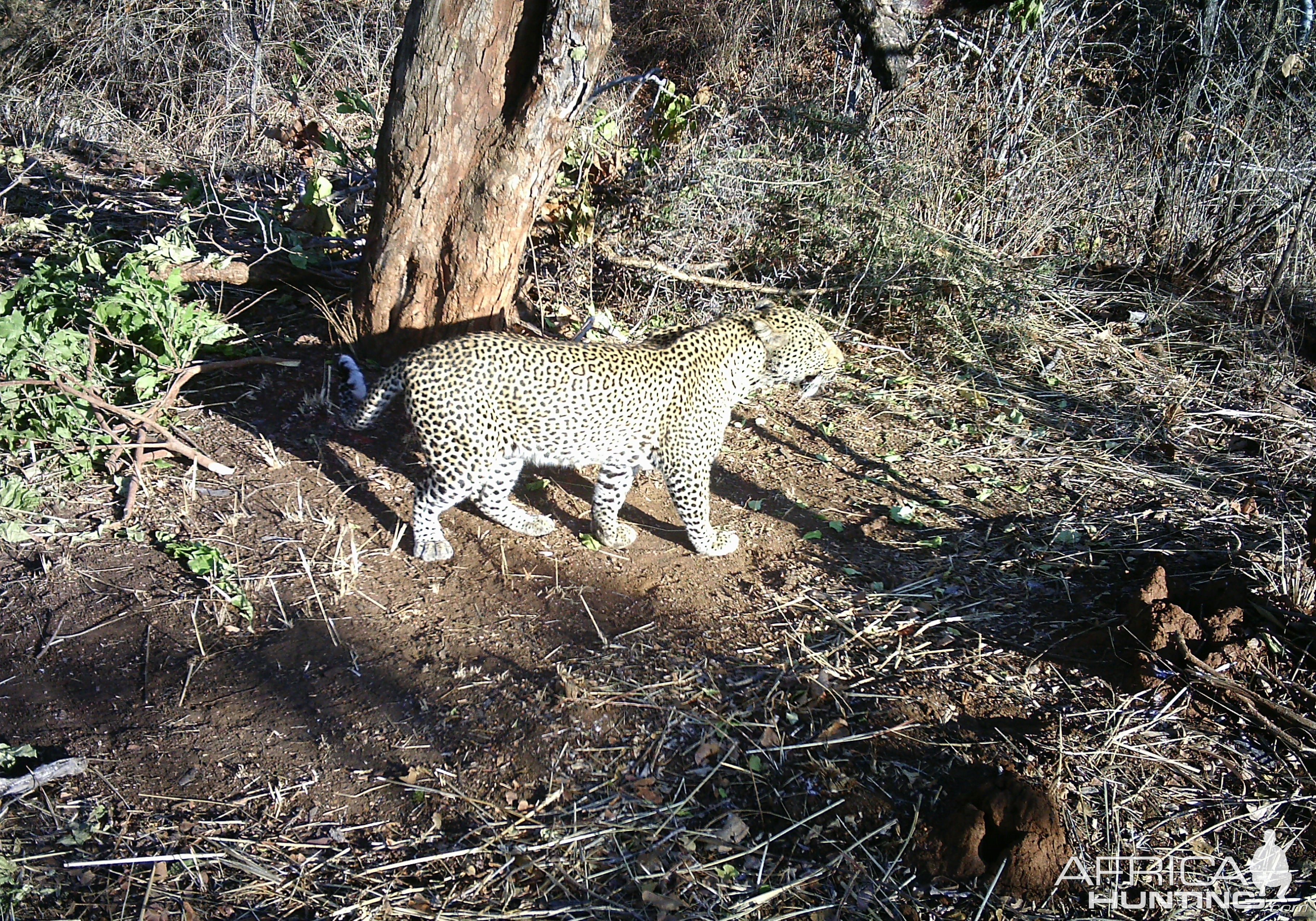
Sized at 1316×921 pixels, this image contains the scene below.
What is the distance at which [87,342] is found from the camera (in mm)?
5578

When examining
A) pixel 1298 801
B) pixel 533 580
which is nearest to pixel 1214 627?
pixel 1298 801

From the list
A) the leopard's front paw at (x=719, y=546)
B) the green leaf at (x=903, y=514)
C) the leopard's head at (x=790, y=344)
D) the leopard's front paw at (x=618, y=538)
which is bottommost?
the leopard's front paw at (x=618, y=538)

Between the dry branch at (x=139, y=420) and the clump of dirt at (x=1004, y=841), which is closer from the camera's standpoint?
the clump of dirt at (x=1004, y=841)

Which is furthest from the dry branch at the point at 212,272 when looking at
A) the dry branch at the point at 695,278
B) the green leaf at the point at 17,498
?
the dry branch at the point at 695,278

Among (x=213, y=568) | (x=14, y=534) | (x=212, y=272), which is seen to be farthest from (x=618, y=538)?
(x=212, y=272)

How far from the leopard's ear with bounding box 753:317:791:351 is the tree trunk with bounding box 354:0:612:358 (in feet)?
5.52

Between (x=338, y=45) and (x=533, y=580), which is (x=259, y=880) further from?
(x=338, y=45)

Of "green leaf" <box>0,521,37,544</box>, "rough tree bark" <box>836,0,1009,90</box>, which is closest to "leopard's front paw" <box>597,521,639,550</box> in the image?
"green leaf" <box>0,521,37,544</box>

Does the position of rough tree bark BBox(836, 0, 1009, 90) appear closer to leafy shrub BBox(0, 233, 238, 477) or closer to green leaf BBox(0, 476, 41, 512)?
leafy shrub BBox(0, 233, 238, 477)

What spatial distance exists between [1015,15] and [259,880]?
26.7 ft

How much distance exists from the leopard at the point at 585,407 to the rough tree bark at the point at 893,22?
2577mm

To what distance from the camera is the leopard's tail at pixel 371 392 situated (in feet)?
17.1

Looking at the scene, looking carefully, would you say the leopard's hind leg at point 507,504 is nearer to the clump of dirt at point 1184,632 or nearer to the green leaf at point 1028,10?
the clump of dirt at point 1184,632

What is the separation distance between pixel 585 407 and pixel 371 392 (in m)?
1.30
